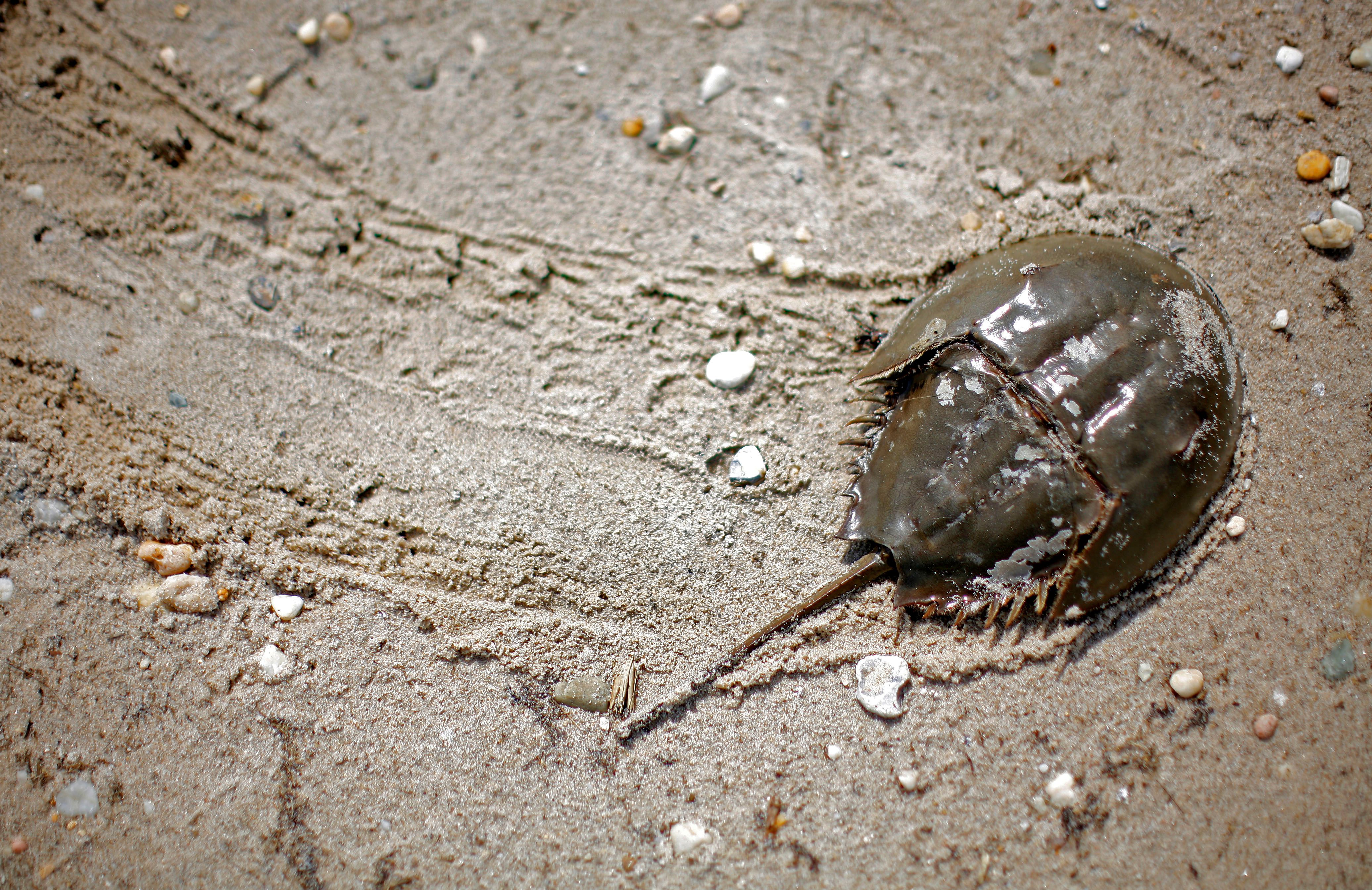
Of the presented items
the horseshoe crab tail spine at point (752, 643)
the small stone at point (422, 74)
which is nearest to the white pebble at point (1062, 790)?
the horseshoe crab tail spine at point (752, 643)

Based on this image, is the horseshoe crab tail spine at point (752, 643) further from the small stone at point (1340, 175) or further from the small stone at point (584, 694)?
the small stone at point (1340, 175)

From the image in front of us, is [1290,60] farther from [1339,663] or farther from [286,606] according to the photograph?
[286,606]

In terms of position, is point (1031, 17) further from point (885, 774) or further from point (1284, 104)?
A: point (885, 774)

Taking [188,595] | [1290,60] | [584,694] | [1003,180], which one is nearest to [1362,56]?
[1290,60]

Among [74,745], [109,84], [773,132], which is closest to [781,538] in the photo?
[773,132]

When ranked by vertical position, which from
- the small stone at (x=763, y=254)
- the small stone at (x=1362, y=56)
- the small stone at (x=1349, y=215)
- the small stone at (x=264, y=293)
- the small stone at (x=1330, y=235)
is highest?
the small stone at (x=1362, y=56)
